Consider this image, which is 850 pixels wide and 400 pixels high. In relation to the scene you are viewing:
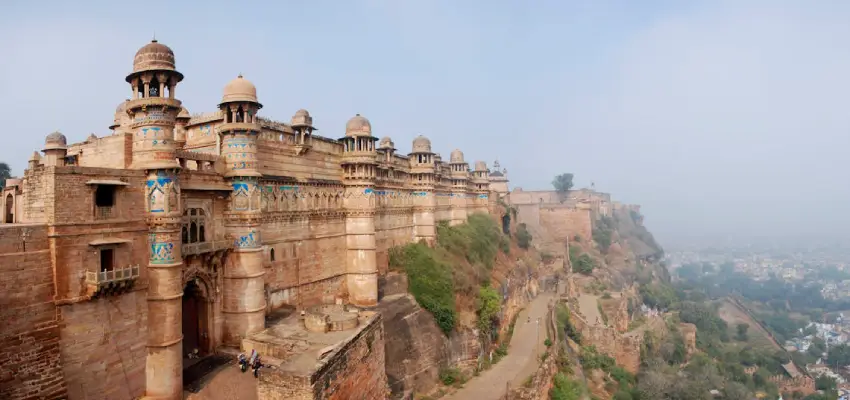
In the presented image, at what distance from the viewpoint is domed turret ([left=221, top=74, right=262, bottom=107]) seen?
16.6m

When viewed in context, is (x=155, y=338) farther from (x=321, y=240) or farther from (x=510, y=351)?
(x=510, y=351)

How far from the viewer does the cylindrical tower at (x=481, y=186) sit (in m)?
48.9

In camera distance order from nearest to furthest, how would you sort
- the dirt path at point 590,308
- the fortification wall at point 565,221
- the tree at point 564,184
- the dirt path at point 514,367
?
the dirt path at point 514,367, the dirt path at point 590,308, the fortification wall at point 565,221, the tree at point 564,184

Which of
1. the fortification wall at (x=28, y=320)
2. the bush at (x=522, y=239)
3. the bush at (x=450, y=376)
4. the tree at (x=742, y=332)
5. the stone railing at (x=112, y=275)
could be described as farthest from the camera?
the tree at (x=742, y=332)

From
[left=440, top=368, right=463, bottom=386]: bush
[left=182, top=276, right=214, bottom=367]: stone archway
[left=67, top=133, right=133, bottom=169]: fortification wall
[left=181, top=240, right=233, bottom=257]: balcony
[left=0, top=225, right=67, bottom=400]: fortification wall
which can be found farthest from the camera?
[left=440, top=368, right=463, bottom=386]: bush

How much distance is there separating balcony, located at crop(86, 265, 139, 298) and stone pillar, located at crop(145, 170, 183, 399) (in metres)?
0.59

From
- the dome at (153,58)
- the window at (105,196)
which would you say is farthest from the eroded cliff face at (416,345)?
the dome at (153,58)

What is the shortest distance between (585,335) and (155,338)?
34.8 metres

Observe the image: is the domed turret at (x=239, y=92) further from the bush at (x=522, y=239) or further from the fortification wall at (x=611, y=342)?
the bush at (x=522, y=239)

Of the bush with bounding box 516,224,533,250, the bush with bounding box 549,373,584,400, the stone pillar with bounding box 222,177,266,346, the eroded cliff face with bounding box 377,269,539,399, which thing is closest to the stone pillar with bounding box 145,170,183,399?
the stone pillar with bounding box 222,177,266,346

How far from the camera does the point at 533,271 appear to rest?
161 ft

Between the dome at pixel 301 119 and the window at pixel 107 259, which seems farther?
the dome at pixel 301 119

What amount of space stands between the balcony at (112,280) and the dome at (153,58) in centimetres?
538

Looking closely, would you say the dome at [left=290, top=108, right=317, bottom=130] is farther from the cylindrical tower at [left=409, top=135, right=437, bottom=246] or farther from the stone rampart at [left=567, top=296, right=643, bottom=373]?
the stone rampart at [left=567, top=296, right=643, bottom=373]
